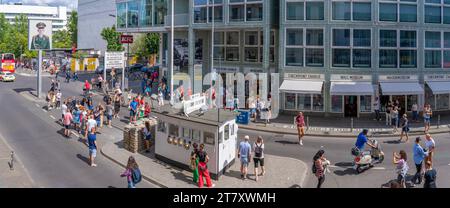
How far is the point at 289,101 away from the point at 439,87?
1175 centimetres

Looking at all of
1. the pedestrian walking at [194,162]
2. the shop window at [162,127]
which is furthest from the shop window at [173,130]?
the pedestrian walking at [194,162]

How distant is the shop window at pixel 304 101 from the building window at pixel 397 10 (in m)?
8.14

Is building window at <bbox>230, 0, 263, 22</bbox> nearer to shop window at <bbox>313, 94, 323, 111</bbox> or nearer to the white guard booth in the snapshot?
shop window at <bbox>313, 94, 323, 111</bbox>

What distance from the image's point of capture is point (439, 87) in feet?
119

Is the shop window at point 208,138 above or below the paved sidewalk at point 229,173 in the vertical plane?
above

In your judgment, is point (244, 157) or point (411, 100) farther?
point (411, 100)

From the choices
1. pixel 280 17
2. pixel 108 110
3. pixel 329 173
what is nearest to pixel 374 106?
pixel 280 17

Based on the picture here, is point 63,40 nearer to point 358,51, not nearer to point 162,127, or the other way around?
point 358,51

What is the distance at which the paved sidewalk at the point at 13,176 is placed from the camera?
17016 mm

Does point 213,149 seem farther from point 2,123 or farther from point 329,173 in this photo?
point 2,123

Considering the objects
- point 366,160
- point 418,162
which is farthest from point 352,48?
point 418,162

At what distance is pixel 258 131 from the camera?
30594mm

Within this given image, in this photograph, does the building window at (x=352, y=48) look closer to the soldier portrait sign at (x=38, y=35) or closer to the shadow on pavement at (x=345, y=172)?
the shadow on pavement at (x=345, y=172)

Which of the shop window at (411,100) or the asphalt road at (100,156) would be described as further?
the shop window at (411,100)
